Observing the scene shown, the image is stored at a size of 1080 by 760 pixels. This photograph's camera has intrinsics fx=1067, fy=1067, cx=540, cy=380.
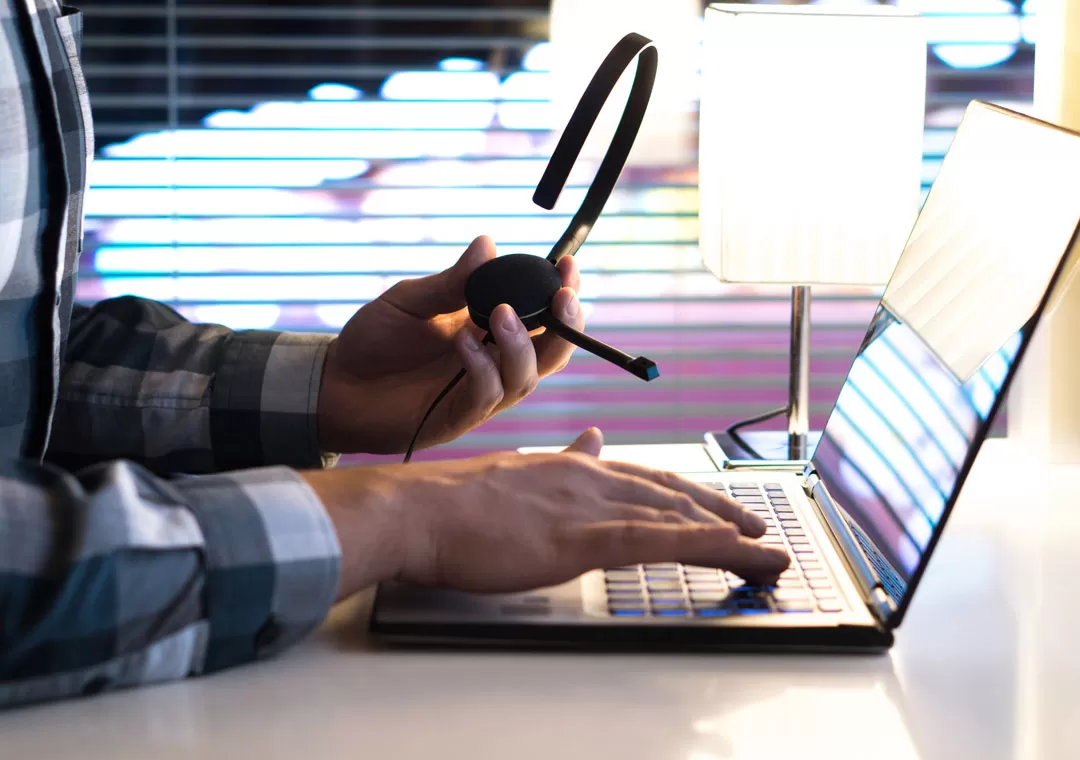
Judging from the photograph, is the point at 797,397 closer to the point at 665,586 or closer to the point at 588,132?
the point at 588,132

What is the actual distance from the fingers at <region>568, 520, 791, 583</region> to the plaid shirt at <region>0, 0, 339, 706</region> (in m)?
0.13

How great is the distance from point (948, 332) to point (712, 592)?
0.70 feet

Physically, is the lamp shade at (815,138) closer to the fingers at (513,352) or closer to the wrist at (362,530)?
the fingers at (513,352)

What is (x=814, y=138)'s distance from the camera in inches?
38.4

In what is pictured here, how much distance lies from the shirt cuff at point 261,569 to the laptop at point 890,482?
0.04m

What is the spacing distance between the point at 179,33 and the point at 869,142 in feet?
6.13

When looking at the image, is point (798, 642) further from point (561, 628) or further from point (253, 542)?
point (253, 542)

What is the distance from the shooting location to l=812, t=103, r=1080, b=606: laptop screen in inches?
21.0

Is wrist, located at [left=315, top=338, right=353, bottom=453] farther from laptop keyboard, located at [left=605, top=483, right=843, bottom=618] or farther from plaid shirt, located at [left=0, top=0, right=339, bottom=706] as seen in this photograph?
laptop keyboard, located at [left=605, top=483, right=843, bottom=618]

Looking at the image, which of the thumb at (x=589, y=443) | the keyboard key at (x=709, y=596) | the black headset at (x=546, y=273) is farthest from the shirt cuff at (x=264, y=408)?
the keyboard key at (x=709, y=596)

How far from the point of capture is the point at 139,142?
93.2 inches

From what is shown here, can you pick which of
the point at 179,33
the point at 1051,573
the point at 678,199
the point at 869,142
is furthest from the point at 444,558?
the point at 179,33

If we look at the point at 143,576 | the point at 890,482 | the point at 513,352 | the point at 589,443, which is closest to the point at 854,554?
the point at 890,482

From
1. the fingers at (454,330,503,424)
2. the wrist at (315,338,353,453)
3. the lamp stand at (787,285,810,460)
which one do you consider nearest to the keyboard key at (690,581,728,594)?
the fingers at (454,330,503,424)
